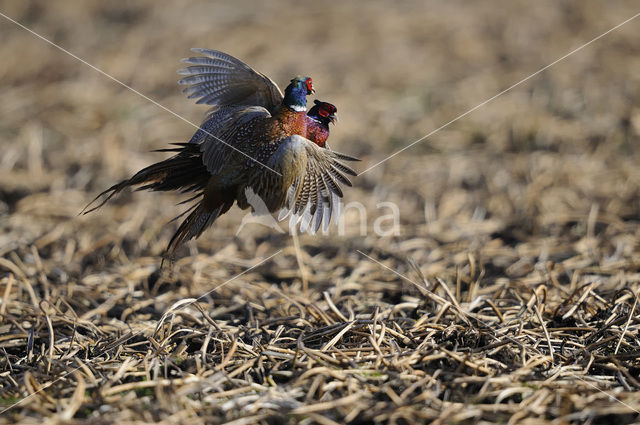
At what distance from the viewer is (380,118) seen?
570cm

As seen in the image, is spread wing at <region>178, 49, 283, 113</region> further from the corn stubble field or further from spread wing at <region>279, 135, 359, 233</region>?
the corn stubble field

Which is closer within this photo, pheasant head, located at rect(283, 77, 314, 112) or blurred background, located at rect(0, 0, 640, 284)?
pheasant head, located at rect(283, 77, 314, 112)

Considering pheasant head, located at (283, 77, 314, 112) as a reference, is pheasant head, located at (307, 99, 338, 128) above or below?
below

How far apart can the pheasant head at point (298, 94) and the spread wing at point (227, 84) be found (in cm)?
20

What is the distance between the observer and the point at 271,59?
22.1ft

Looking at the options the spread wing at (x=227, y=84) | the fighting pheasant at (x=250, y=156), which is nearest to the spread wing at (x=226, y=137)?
the fighting pheasant at (x=250, y=156)

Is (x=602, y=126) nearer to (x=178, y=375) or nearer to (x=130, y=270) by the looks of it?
(x=130, y=270)

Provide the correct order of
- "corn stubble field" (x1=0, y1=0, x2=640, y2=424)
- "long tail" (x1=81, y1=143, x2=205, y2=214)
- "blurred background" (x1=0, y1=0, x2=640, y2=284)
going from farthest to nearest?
"blurred background" (x1=0, y1=0, x2=640, y2=284) < "long tail" (x1=81, y1=143, x2=205, y2=214) < "corn stubble field" (x1=0, y1=0, x2=640, y2=424)

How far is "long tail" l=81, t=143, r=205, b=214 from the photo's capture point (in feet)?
7.48

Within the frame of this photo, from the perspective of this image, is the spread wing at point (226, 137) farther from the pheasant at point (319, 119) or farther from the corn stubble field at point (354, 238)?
the corn stubble field at point (354, 238)

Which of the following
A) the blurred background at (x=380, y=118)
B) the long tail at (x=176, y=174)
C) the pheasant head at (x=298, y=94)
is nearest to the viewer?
the pheasant head at (x=298, y=94)

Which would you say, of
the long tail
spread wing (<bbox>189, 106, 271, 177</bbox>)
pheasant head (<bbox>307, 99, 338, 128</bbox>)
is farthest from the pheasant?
the long tail

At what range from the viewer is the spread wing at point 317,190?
219cm

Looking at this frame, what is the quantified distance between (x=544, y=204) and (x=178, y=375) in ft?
9.72
